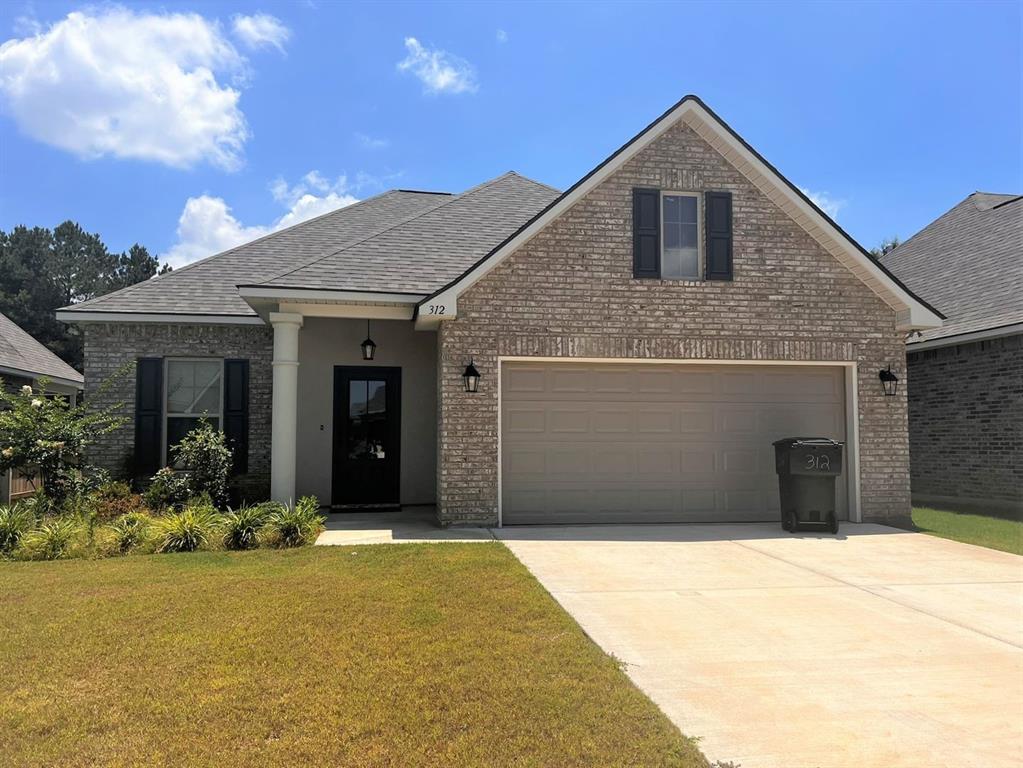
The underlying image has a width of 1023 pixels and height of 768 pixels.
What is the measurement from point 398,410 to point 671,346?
4.84 metres

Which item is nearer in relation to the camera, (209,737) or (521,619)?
(209,737)

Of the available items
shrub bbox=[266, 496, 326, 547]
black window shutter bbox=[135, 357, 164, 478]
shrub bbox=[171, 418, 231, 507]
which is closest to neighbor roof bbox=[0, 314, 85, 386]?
black window shutter bbox=[135, 357, 164, 478]

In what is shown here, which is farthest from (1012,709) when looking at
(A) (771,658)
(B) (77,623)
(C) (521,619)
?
(B) (77,623)

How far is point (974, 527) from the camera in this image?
390 inches

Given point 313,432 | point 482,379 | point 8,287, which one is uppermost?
point 8,287

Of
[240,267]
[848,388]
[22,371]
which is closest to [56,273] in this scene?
[22,371]

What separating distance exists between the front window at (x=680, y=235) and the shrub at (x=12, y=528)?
897cm

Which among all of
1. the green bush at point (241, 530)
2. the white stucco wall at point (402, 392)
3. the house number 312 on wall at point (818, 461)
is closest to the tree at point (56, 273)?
the white stucco wall at point (402, 392)

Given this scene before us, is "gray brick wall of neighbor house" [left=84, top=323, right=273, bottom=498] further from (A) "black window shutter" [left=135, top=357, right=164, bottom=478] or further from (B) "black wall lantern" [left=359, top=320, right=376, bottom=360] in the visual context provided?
(B) "black wall lantern" [left=359, top=320, right=376, bottom=360]

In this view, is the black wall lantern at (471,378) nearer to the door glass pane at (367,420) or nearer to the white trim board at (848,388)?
the white trim board at (848,388)

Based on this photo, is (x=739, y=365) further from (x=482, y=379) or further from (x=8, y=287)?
(x=8, y=287)

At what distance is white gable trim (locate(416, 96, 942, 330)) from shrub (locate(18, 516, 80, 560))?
499 cm

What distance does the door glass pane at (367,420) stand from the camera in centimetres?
1144

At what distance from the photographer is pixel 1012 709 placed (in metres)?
3.59
